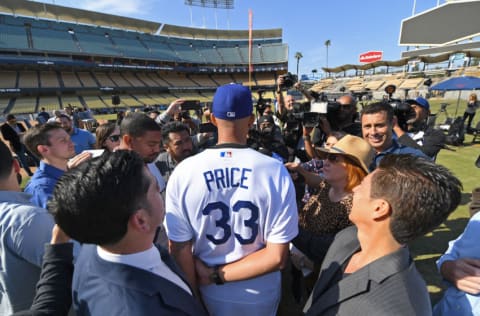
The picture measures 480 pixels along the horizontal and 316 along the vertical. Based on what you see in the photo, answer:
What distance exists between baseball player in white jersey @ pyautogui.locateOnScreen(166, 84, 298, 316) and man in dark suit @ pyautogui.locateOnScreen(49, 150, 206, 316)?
386 mm

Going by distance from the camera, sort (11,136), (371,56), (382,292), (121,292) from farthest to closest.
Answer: (371,56) → (11,136) → (382,292) → (121,292)

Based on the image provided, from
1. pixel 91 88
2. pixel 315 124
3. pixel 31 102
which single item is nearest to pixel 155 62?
pixel 91 88

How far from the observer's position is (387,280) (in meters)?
1.06

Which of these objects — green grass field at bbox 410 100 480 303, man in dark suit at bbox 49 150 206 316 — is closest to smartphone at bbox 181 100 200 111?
man in dark suit at bbox 49 150 206 316

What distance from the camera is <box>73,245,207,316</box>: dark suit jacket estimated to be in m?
0.84

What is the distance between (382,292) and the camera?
3.42ft

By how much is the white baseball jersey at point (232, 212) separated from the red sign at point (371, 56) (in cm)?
6775

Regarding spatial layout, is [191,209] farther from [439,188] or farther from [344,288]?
[439,188]

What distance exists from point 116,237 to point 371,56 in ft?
227

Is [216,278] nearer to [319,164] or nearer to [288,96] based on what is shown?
[319,164]

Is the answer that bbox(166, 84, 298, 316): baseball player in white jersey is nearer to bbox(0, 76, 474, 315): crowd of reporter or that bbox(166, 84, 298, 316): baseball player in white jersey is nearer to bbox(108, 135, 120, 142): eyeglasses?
bbox(0, 76, 474, 315): crowd of reporter

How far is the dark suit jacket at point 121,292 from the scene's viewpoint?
0.84 metres

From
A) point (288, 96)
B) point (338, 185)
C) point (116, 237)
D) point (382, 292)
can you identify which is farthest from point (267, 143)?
point (116, 237)

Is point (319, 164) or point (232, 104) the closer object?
point (232, 104)
